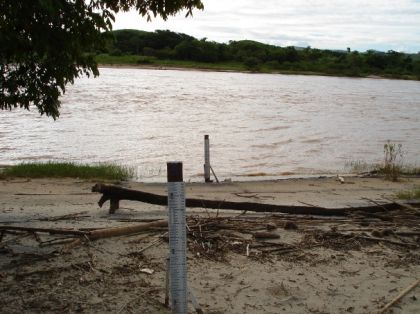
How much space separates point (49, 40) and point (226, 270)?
2833mm

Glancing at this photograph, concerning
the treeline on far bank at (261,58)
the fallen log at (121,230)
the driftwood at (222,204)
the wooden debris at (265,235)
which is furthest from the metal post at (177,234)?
the treeline on far bank at (261,58)

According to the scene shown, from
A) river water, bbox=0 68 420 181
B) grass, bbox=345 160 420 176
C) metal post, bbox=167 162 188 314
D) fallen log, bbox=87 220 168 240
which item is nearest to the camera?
metal post, bbox=167 162 188 314

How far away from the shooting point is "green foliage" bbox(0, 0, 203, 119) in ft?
15.7

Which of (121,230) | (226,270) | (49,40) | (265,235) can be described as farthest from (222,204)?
(49,40)

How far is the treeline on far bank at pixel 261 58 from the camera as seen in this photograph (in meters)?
101

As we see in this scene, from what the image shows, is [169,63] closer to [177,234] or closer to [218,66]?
[218,66]

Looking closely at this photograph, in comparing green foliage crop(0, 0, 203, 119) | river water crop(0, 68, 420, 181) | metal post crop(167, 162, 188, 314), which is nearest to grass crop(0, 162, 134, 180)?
river water crop(0, 68, 420, 181)

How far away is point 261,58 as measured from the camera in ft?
354

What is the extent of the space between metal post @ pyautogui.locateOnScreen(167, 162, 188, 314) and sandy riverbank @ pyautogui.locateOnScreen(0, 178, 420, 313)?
54 centimetres

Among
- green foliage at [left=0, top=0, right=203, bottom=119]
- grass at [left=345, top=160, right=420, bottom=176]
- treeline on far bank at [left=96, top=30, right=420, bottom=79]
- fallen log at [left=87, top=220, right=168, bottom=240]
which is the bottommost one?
grass at [left=345, top=160, right=420, bottom=176]

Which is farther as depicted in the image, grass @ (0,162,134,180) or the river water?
the river water

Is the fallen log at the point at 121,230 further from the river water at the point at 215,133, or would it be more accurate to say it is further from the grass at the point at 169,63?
the grass at the point at 169,63

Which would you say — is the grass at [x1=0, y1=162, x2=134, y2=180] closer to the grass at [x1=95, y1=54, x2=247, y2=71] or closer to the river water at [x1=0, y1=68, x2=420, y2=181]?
the river water at [x1=0, y1=68, x2=420, y2=181]

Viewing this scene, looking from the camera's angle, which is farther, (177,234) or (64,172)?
(64,172)
